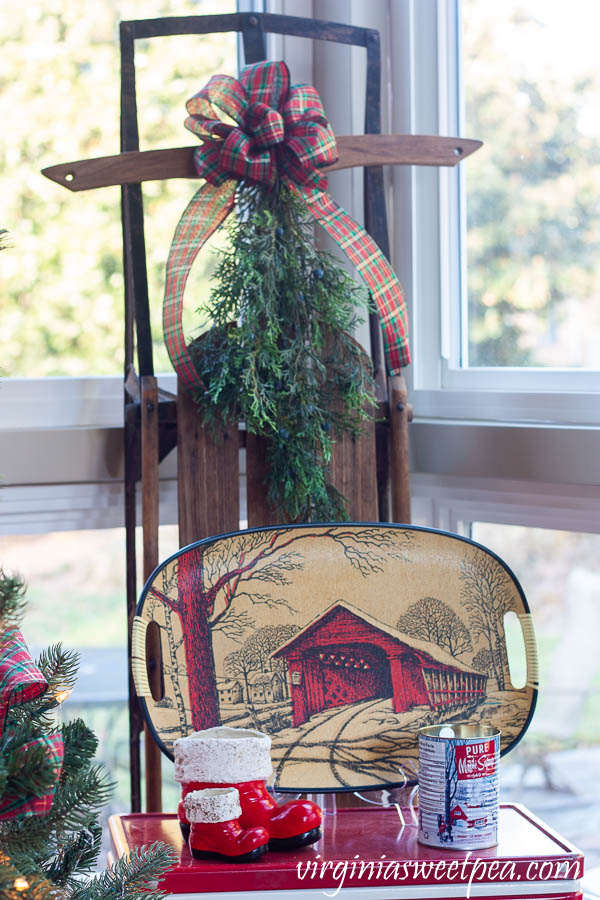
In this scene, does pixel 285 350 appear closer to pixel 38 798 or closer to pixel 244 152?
pixel 244 152

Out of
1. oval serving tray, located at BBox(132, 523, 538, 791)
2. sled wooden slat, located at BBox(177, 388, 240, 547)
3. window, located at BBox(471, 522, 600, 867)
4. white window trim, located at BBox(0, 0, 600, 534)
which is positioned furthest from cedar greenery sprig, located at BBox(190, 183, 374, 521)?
window, located at BBox(471, 522, 600, 867)

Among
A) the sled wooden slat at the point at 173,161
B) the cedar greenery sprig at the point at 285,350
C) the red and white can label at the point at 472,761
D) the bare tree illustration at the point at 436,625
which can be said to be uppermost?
the sled wooden slat at the point at 173,161

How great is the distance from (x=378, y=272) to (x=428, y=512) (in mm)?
436

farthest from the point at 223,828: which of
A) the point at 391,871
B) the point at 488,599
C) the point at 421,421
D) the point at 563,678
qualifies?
the point at 421,421

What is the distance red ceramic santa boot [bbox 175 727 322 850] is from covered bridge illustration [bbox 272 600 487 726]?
0.55 feet

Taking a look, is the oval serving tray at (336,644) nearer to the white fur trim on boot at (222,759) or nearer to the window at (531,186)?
the white fur trim on boot at (222,759)

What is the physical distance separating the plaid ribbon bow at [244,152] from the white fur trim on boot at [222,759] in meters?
0.49

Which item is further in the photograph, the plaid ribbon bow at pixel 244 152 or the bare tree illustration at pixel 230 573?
the plaid ribbon bow at pixel 244 152

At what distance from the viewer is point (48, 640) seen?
1.46 metres

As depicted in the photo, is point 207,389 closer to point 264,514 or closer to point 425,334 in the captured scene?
point 264,514

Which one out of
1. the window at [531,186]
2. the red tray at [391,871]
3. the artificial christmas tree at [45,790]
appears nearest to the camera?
the artificial christmas tree at [45,790]

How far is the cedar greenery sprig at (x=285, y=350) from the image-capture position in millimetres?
1188

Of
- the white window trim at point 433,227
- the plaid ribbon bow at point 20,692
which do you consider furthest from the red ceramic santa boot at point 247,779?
the white window trim at point 433,227

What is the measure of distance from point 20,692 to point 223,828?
279 millimetres
